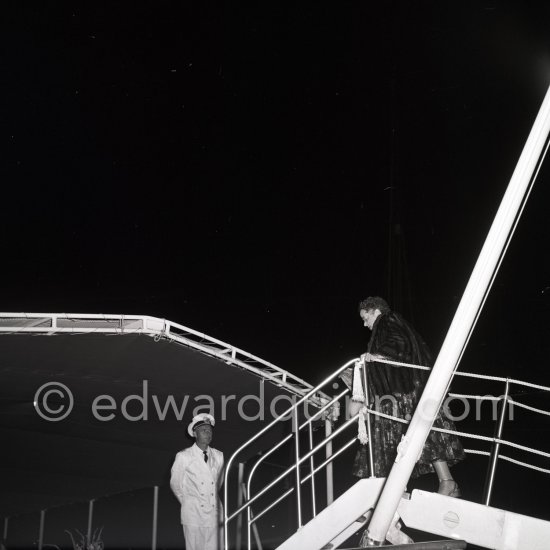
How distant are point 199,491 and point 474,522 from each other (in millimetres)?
4085

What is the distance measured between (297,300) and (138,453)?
14.5 meters

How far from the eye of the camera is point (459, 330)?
12.6ft

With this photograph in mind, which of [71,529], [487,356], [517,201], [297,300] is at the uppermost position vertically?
[297,300]

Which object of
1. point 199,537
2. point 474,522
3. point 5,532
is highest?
point 474,522

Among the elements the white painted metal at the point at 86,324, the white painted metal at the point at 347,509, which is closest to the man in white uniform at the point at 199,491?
the white painted metal at the point at 86,324

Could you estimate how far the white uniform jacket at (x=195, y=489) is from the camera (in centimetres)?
733

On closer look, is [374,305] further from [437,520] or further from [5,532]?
[5,532]

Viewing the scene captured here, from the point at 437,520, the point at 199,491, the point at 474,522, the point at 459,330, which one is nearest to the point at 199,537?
the point at 199,491

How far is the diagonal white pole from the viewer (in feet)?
12.6

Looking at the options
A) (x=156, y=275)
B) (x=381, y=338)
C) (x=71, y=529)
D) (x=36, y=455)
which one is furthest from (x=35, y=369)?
(x=156, y=275)

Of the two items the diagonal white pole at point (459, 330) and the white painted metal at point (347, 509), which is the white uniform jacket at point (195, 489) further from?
the diagonal white pole at point (459, 330)

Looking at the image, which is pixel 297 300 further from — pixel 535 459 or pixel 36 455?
pixel 36 455

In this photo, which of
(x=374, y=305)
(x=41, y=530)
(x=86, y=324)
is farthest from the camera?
(x=41, y=530)

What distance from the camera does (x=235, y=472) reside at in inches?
535
